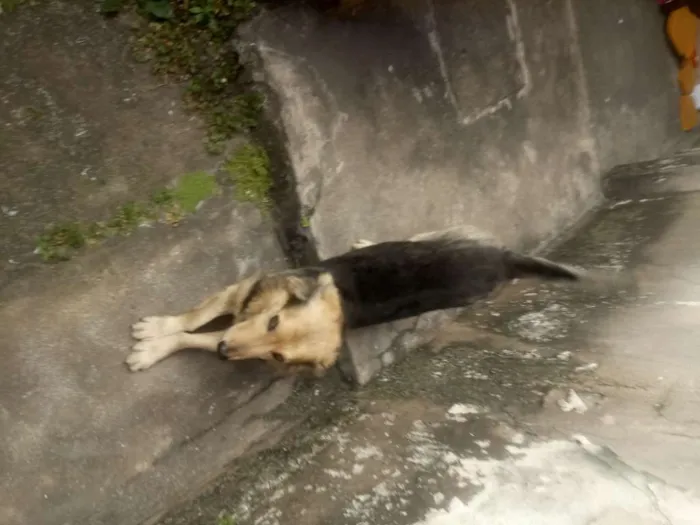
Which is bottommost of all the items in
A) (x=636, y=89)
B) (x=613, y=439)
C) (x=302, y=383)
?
(x=613, y=439)

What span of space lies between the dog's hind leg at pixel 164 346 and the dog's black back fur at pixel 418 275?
0.59 meters

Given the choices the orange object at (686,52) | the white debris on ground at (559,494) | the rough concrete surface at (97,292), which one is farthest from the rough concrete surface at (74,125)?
the orange object at (686,52)

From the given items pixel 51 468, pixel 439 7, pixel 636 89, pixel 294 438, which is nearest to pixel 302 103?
pixel 439 7

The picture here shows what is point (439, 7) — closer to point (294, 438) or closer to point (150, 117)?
point (150, 117)

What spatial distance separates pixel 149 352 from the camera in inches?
109

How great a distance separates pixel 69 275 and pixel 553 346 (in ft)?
6.83

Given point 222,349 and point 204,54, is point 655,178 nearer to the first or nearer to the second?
point 204,54

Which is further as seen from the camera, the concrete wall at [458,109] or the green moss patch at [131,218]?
the concrete wall at [458,109]

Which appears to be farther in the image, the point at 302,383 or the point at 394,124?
the point at 394,124

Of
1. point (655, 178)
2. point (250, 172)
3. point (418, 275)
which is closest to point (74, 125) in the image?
point (250, 172)

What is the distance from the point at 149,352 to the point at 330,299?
0.81 meters

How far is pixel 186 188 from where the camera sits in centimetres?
300

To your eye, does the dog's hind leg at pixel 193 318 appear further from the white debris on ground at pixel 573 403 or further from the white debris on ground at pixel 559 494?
the white debris on ground at pixel 573 403

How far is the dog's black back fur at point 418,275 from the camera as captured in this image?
2826 millimetres
